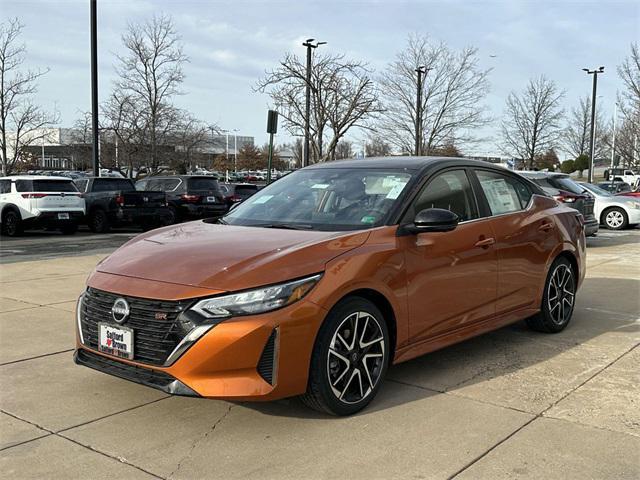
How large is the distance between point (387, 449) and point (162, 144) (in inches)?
1024

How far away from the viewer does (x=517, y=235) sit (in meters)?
5.18

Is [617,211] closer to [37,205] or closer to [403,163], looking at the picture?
[403,163]

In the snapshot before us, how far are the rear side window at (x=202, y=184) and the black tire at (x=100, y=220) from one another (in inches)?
104

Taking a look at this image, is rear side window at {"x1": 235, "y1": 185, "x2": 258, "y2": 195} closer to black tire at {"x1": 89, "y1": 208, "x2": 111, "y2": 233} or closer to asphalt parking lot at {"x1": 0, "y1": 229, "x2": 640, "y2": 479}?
black tire at {"x1": 89, "y1": 208, "x2": 111, "y2": 233}

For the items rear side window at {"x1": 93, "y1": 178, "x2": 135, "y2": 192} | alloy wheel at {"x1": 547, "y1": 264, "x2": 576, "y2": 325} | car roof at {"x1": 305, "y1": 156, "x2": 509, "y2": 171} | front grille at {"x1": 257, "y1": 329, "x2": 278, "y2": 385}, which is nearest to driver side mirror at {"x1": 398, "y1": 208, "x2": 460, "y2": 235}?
car roof at {"x1": 305, "y1": 156, "x2": 509, "y2": 171}

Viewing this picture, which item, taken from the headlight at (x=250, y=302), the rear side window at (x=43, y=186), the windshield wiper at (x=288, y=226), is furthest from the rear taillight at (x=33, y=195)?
the headlight at (x=250, y=302)

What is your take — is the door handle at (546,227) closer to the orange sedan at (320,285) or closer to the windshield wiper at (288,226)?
the orange sedan at (320,285)

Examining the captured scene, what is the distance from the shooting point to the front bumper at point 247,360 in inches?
130

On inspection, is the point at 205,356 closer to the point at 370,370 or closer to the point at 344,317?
the point at 344,317

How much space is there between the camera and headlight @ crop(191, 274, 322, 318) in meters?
3.35

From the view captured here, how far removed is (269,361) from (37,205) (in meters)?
13.8

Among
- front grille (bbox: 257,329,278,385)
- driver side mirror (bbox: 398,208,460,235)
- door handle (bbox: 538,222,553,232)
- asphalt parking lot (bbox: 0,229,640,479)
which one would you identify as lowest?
asphalt parking lot (bbox: 0,229,640,479)

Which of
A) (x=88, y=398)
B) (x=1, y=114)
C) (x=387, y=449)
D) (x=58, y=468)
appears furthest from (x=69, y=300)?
(x=1, y=114)

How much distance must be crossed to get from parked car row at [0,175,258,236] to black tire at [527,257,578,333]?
27.8 ft
